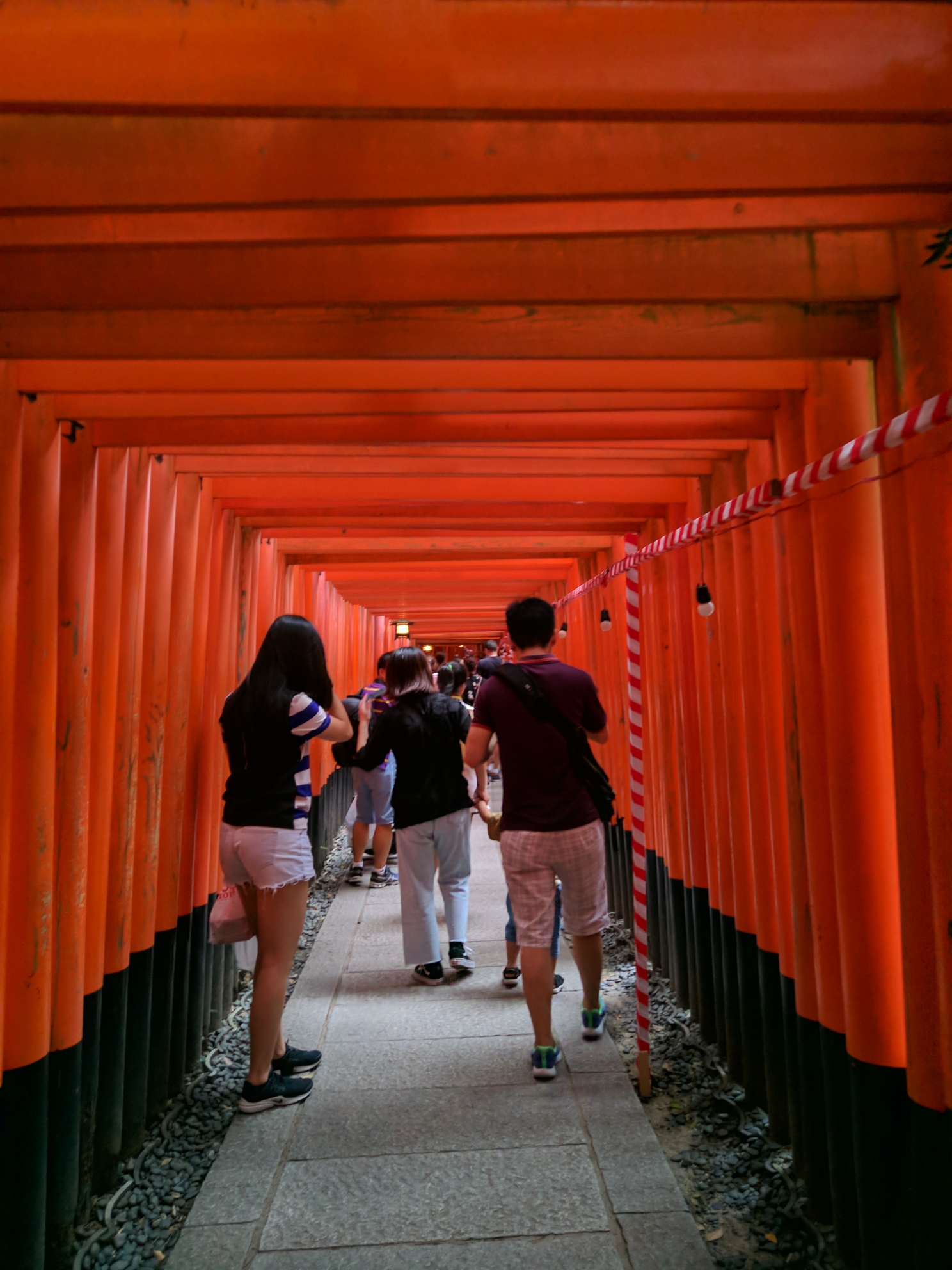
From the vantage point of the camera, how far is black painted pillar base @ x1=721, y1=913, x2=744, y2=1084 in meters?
3.14

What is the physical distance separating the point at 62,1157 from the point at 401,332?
2722 millimetres

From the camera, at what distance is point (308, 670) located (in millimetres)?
3090

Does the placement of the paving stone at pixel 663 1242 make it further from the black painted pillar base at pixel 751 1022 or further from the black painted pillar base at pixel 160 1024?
the black painted pillar base at pixel 160 1024

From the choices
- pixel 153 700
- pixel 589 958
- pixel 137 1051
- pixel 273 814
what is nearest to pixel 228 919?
pixel 273 814

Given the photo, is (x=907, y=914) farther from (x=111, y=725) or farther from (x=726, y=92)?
(x=111, y=725)

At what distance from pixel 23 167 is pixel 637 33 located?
1.31m

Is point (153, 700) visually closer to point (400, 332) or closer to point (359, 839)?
point (400, 332)

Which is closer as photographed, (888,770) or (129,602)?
(888,770)

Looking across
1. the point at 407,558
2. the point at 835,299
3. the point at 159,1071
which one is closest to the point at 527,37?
the point at 835,299

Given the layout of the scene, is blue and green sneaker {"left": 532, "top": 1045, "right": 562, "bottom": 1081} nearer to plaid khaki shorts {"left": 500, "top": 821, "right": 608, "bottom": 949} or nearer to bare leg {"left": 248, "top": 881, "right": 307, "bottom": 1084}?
plaid khaki shorts {"left": 500, "top": 821, "right": 608, "bottom": 949}

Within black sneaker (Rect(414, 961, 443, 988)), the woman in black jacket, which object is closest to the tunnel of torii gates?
the woman in black jacket

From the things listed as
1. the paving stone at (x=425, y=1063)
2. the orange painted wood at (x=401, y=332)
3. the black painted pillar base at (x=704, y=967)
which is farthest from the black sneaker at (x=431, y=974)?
the orange painted wood at (x=401, y=332)

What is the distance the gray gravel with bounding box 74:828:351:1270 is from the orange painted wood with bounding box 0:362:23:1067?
83 centimetres

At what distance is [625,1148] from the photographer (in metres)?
2.70
